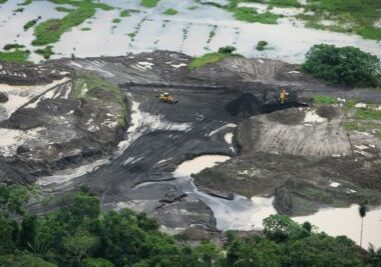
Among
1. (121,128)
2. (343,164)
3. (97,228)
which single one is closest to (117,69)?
(121,128)

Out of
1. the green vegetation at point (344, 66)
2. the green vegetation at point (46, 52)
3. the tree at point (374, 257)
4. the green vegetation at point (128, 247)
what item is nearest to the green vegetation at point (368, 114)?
the green vegetation at point (344, 66)

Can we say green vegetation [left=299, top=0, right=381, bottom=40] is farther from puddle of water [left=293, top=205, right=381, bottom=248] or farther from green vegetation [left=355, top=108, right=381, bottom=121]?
puddle of water [left=293, top=205, right=381, bottom=248]

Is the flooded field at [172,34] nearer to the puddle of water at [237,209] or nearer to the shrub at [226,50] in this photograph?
the shrub at [226,50]

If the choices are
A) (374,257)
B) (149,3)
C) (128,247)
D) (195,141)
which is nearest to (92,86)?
(195,141)

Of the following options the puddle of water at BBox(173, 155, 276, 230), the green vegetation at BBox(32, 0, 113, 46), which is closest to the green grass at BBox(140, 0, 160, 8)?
the green vegetation at BBox(32, 0, 113, 46)

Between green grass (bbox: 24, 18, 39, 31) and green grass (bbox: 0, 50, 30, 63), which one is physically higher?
green grass (bbox: 24, 18, 39, 31)

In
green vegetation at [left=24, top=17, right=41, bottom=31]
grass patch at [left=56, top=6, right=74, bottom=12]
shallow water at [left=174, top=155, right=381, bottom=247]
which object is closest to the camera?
shallow water at [left=174, top=155, right=381, bottom=247]
